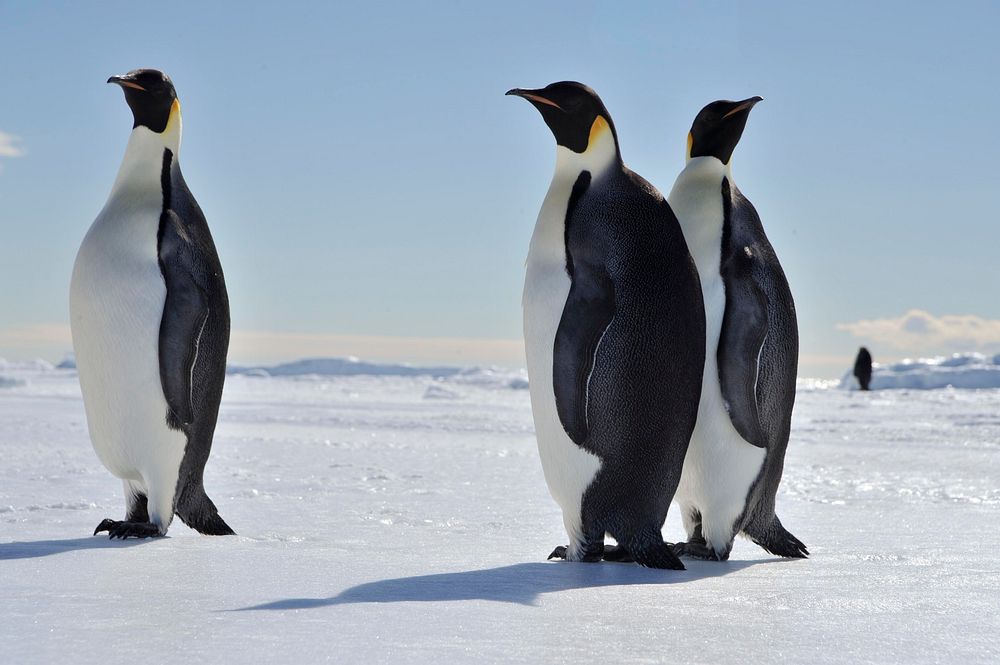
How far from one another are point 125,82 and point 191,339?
43.7 inches

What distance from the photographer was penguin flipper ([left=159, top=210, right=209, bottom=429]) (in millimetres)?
3893

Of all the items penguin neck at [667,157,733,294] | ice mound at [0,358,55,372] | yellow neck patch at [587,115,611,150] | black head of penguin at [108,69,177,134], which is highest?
black head of penguin at [108,69,177,134]

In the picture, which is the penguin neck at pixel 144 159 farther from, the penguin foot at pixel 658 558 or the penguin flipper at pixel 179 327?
the penguin foot at pixel 658 558

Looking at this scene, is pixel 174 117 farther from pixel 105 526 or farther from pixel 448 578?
pixel 448 578

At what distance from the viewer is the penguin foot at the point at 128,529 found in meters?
3.70

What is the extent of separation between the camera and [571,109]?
3.68 metres

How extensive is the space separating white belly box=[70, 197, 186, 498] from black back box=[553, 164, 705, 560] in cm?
156

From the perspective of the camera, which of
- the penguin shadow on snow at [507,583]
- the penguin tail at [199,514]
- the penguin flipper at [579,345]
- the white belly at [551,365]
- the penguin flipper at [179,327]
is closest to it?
the penguin shadow on snow at [507,583]

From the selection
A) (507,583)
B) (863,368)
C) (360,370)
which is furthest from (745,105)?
(360,370)

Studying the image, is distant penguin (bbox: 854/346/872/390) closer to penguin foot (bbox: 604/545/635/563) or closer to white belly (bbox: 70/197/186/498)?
penguin foot (bbox: 604/545/635/563)

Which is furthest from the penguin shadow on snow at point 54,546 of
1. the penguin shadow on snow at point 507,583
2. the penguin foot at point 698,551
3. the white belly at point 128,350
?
the penguin foot at point 698,551

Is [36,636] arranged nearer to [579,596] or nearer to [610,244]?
[579,596]

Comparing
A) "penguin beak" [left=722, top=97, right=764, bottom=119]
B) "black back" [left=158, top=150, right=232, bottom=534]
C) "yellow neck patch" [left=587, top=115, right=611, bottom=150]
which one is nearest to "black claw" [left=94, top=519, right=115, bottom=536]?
"black back" [left=158, top=150, right=232, bottom=534]

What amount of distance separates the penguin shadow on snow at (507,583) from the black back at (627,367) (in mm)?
216
